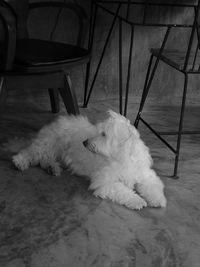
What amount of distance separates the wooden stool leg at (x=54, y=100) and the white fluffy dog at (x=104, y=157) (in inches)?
23.6

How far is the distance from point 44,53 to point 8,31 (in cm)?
31

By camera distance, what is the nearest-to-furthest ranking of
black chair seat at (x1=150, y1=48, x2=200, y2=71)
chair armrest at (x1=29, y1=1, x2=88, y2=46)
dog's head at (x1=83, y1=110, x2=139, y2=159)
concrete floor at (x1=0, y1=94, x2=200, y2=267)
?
concrete floor at (x1=0, y1=94, x2=200, y2=267)
dog's head at (x1=83, y1=110, x2=139, y2=159)
black chair seat at (x1=150, y1=48, x2=200, y2=71)
chair armrest at (x1=29, y1=1, x2=88, y2=46)

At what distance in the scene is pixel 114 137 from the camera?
6.06 ft

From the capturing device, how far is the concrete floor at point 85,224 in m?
1.59

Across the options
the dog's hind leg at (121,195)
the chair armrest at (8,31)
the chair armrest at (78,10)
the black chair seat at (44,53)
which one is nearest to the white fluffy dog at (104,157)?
the dog's hind leg at (121,195)

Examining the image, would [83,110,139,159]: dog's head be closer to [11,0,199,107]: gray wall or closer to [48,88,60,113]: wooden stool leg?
[48,88,60,113]: wooden stool leg

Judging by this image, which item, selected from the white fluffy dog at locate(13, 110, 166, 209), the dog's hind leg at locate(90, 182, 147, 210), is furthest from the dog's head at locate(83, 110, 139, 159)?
the dog's hind leg at locate(90, 182, 147, 210)

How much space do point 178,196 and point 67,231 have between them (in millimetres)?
595

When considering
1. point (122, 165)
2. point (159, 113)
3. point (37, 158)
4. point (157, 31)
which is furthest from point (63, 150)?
point (157, 31)

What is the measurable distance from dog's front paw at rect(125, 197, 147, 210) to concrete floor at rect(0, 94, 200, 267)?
0.03 meters

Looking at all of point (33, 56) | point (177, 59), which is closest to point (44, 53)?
point (33, 56)

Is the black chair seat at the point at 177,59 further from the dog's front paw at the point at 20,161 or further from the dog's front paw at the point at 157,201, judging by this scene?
the dog's front paw at the point at 20,161

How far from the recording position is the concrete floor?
5.21 feet

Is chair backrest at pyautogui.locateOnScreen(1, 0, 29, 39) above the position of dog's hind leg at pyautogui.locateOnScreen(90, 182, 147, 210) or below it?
above
